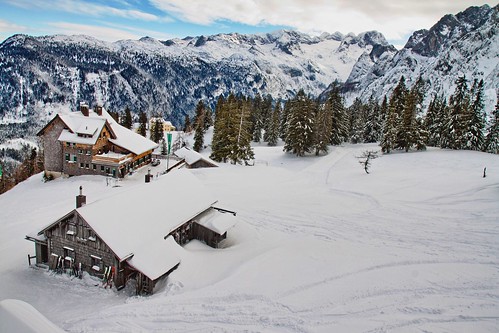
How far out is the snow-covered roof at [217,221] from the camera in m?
24.5

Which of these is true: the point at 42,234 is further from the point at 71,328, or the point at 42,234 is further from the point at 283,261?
the point at 283,261

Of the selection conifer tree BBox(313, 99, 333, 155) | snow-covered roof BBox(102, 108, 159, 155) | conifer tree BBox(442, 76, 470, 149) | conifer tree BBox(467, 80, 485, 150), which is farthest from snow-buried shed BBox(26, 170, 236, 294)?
conifer tree BBox(467, 80, 485, 150)

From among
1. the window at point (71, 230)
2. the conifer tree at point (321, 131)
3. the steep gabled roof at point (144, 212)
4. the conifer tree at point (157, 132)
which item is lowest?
the conifer tree at point (157, 132)

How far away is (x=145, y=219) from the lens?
21.7 metres

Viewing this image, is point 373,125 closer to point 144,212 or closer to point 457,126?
point 457,126

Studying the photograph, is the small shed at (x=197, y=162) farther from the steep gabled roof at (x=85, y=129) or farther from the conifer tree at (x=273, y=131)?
the conifer tree at (x=273, y=131)

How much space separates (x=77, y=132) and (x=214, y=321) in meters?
40.1

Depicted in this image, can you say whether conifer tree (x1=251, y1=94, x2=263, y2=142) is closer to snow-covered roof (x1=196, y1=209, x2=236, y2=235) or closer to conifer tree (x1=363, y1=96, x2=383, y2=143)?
conifer tree (x1=363, y1=96, x2=383, y2=143)

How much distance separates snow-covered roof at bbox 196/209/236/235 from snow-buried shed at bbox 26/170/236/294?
0.24ft

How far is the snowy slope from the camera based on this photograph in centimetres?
1435

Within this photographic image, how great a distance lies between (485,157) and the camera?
47.2 metres

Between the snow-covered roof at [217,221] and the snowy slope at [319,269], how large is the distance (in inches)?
50.3

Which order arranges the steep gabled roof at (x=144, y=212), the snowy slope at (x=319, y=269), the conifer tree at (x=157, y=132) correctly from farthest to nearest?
the conifer tree at (x=157, y=132) < the steep gabled roof at (x=144, y=212) < the snowy slope at (x=319, y=269)

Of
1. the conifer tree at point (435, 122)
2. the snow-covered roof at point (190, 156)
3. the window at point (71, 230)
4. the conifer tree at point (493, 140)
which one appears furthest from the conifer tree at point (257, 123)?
the window at point (71, 230)
